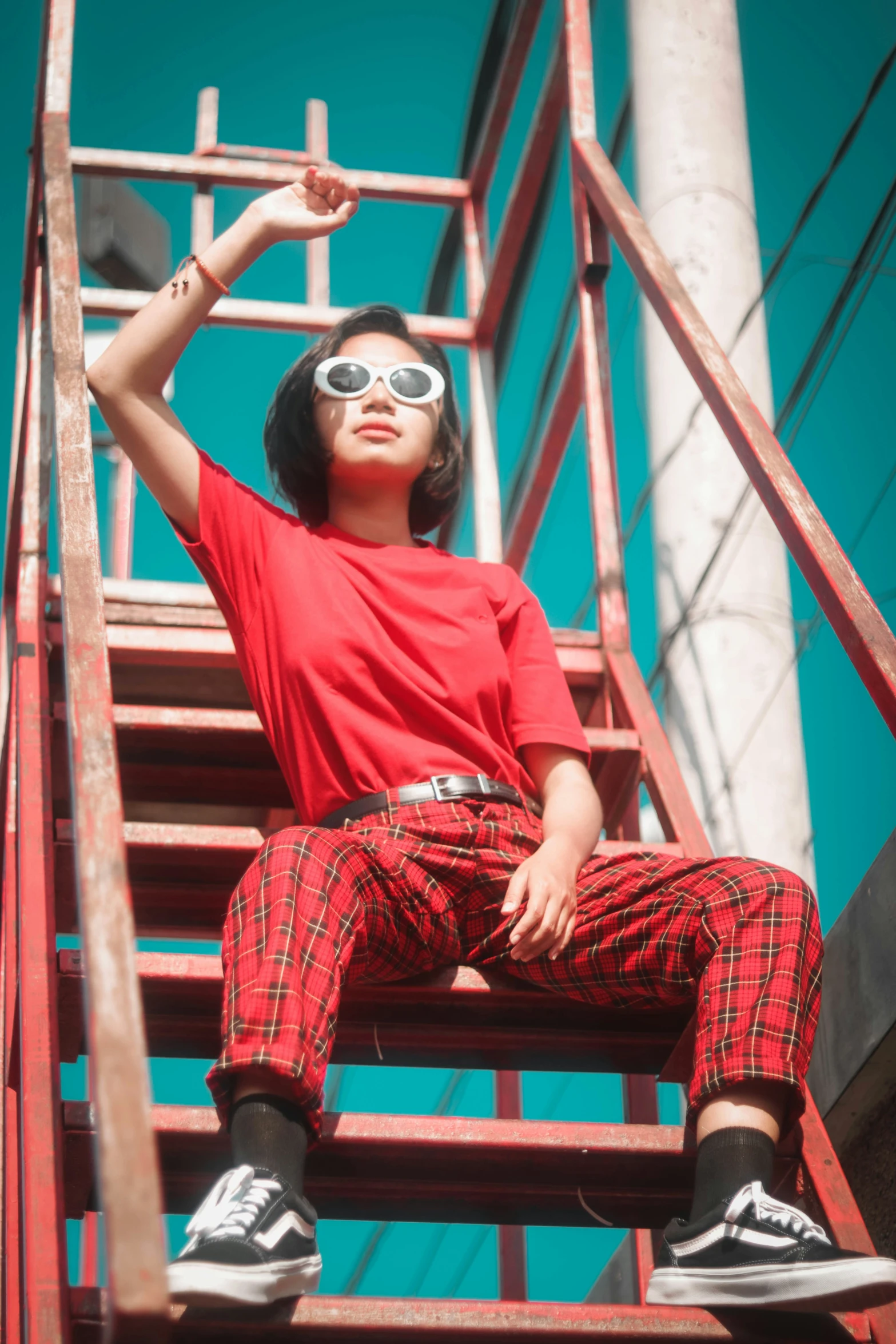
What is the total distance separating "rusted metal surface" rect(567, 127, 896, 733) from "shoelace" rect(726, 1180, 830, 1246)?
0.58 m

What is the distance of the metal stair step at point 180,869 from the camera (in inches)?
92.0

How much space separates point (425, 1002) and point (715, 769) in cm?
176

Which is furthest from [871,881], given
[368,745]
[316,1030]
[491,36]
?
[491,36]

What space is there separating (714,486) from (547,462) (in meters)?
0.45

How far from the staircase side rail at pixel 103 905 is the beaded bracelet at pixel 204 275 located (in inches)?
10.7

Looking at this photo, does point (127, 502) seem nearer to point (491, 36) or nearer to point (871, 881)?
point (491, 36)

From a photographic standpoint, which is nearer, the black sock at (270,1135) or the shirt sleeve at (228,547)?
the black sock at (270,1135)

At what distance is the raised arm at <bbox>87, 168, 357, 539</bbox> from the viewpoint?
2234mm

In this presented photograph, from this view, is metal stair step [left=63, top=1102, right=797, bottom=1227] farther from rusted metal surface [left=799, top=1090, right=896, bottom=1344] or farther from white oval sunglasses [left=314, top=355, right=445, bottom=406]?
white oval sunglasses [left=314, top=355, right=445, bottom=406]

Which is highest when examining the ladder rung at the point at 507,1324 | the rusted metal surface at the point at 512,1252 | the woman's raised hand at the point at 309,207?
the woman's raised hand at the point at 309,207

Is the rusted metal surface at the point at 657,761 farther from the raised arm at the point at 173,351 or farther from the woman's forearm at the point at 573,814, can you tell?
the raised arm at the point at 173,351

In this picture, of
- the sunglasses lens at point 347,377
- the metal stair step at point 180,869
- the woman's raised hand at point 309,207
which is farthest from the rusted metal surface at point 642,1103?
the woman's raised hand at point 309,207

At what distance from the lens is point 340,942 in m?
1.82

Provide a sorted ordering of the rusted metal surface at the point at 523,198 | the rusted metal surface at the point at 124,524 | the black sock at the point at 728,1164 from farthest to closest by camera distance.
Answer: the rusted metal surface at the point at 124,524
the rusted metal surface at the point at 523,198
the black sock at the point at 728,1164
